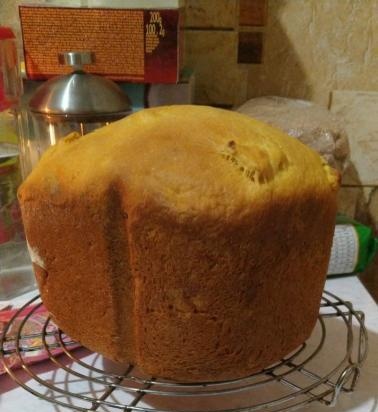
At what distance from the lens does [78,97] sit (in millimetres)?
777

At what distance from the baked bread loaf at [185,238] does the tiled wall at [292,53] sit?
0.53 meters

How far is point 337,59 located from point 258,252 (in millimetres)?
701

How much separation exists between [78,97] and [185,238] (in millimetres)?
434

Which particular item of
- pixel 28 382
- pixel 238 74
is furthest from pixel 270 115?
pixel 28 382

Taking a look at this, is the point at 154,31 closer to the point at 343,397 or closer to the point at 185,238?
the point at 185,238

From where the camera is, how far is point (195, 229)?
1.40 ft

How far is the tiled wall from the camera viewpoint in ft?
3.20

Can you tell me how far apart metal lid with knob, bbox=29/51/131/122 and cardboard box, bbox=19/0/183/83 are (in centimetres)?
8

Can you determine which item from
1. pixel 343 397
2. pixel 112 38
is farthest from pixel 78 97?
pixel 343 397

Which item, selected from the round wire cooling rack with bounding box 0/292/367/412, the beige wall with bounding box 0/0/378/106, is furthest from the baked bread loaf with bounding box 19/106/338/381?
the beige wall with bounding box 0/0/378/106

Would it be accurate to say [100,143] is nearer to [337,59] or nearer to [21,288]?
[21,288]

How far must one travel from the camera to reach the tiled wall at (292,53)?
3.20ft

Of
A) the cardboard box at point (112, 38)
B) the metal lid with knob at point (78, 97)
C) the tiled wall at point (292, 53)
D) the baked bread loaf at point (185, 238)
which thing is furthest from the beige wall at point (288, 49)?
the baked bread loaf at point (185, 238)

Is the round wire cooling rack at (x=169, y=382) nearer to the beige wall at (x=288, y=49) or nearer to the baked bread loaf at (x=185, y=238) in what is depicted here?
the baked bread loaf at (x=185, y=238)
